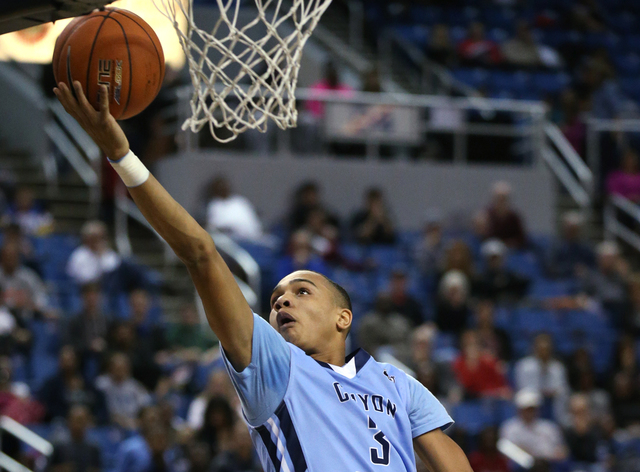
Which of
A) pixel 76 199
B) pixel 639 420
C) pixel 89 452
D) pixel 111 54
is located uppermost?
pixel 111 54

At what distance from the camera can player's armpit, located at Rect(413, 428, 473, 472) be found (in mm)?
3098

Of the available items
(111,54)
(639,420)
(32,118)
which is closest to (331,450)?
(111,54)

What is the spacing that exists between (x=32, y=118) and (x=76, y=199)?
4.55 ft

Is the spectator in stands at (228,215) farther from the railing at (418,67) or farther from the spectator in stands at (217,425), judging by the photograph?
the railing at (418,67)

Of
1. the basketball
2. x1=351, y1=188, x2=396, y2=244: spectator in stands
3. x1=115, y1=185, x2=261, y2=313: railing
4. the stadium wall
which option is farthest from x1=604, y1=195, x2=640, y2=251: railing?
the basketball

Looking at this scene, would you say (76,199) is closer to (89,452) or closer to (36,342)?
(36,342)

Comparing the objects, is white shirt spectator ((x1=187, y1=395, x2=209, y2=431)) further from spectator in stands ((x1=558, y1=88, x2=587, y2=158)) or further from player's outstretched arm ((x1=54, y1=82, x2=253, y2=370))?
spectator in stands ((x1=558, y1=88, x2=587, y2=158))

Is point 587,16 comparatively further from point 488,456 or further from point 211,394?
point 211,394

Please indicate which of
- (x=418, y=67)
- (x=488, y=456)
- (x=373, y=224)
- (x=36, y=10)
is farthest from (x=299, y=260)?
(x=36, y=10)

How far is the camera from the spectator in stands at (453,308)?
943cm

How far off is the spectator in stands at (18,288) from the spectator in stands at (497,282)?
13.8 feet

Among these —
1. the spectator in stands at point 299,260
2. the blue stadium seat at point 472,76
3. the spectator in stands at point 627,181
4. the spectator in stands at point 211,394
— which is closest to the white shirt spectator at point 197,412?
the spectator in stands at point 211,394

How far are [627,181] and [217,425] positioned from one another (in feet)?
22.7

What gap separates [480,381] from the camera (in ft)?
28.5
